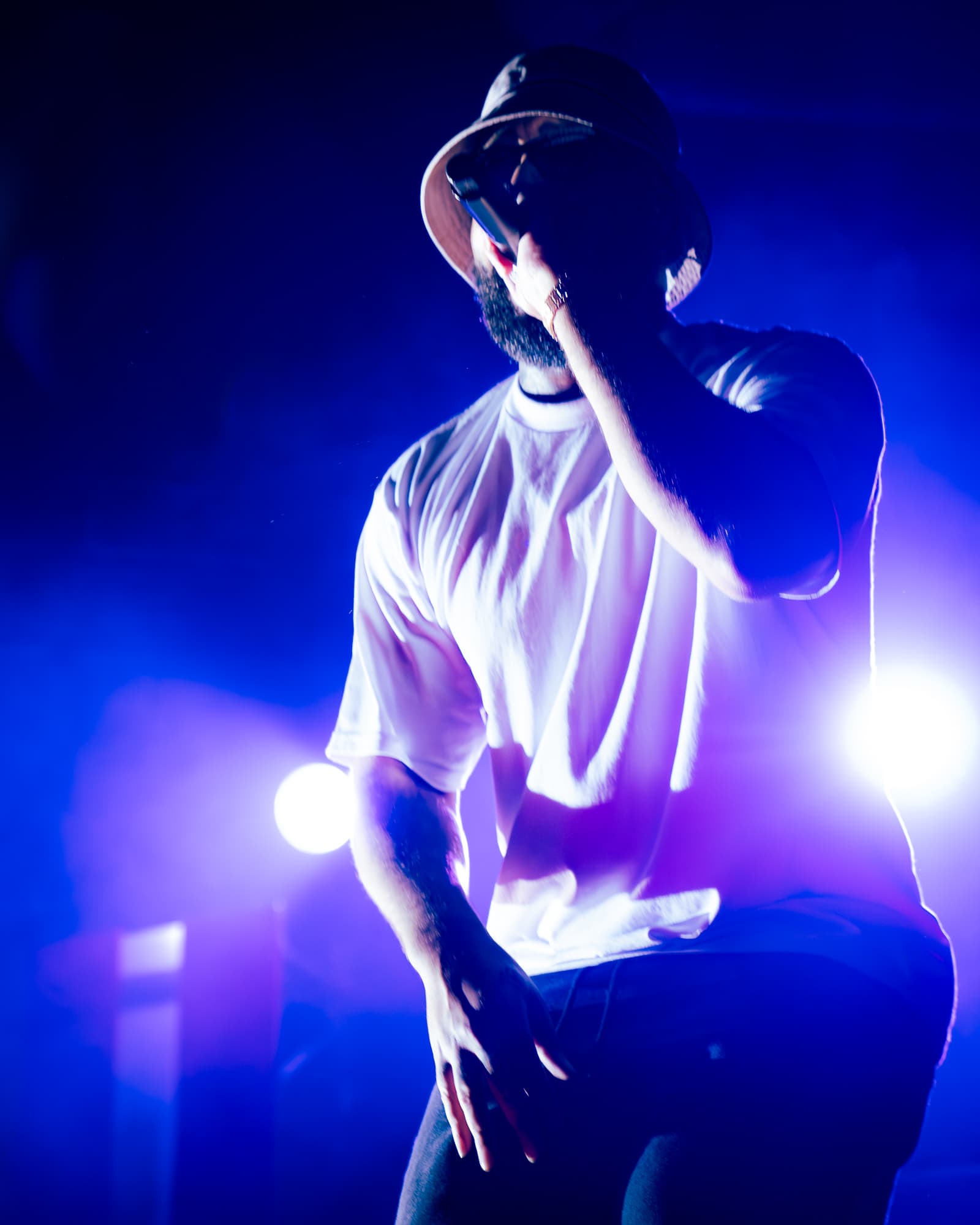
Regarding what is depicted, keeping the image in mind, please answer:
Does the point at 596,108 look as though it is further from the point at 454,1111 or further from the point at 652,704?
the point at 454,1111

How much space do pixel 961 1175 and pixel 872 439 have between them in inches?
149

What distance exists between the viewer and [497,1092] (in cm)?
83

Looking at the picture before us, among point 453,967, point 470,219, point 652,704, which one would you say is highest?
point 470,219

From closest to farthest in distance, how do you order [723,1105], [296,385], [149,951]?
[723,1105] → [296,385] → [149,951]

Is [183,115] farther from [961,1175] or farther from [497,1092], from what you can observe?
[961,1175]

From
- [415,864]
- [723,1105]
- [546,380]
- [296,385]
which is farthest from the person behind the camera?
[296,385]

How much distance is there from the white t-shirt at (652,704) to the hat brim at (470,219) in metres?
0.23

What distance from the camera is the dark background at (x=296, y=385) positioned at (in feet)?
8.27

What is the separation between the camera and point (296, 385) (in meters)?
3.17

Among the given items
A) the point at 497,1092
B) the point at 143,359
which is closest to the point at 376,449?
the point at 143,359

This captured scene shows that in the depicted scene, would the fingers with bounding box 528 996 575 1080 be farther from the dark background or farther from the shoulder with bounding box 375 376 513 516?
the dark background

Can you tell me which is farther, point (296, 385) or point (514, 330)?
point (296, 385)

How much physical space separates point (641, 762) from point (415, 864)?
12.6 inches

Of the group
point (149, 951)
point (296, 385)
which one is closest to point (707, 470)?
point (296, 385)
